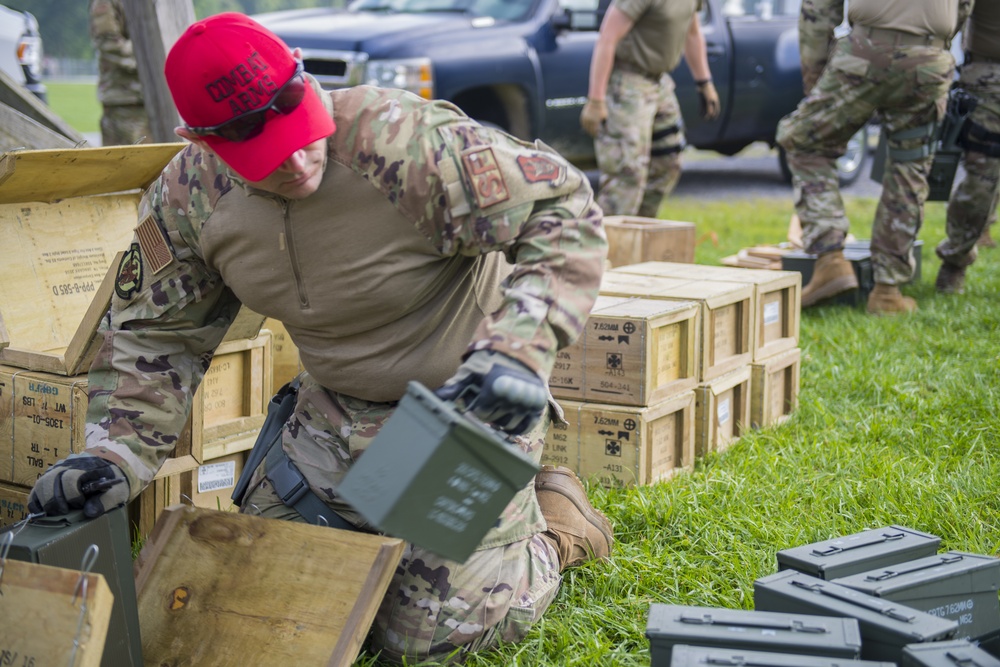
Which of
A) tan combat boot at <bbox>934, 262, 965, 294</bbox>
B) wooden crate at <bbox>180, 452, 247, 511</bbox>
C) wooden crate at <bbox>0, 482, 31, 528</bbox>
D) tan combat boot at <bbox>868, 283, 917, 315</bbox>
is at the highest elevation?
wooden crate at <bbox>0, 482, 31, 528</bbox>

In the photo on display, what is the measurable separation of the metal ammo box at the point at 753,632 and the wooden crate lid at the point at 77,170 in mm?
2205

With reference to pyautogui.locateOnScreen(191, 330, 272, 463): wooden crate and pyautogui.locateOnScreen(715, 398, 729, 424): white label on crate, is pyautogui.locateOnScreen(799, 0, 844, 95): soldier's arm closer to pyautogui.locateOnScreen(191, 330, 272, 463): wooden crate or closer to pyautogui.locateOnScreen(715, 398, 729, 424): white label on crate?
pyautogui.locateOnScreen(715, 398, 729, 424): white label on crate

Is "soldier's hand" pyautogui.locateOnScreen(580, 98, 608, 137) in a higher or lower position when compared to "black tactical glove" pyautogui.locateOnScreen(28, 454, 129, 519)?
lower

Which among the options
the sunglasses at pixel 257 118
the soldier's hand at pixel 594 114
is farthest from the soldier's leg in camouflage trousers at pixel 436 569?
the soldier's hand at pixel 594 114

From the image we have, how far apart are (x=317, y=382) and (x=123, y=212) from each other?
1.31 m

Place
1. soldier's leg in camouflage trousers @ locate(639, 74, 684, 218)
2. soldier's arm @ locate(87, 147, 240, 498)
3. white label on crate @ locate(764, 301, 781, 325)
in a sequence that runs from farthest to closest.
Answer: soldier's leg in camouflage trousers @ locate(639, 74, 684, 218), white label on crate @ locate(764, 301, 781, 325), soldier's arm @ locate(87, 147, 240, 498)

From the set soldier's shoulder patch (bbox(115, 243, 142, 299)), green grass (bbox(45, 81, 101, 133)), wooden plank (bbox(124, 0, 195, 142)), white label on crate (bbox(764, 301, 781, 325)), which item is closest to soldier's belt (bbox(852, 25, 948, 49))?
white label on crate (bbox(764, 301, 781, 325))

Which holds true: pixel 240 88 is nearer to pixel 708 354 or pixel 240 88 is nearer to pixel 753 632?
pixel 753 632

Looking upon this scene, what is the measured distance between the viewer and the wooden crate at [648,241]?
19.4 feet

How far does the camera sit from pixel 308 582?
252 centimetres

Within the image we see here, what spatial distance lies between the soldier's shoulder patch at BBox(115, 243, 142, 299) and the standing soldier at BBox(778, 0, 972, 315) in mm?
4188

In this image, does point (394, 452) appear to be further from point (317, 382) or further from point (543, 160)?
point (317, 382)

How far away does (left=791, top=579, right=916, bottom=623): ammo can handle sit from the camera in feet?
7.02

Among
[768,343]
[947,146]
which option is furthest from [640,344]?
[947,146]
